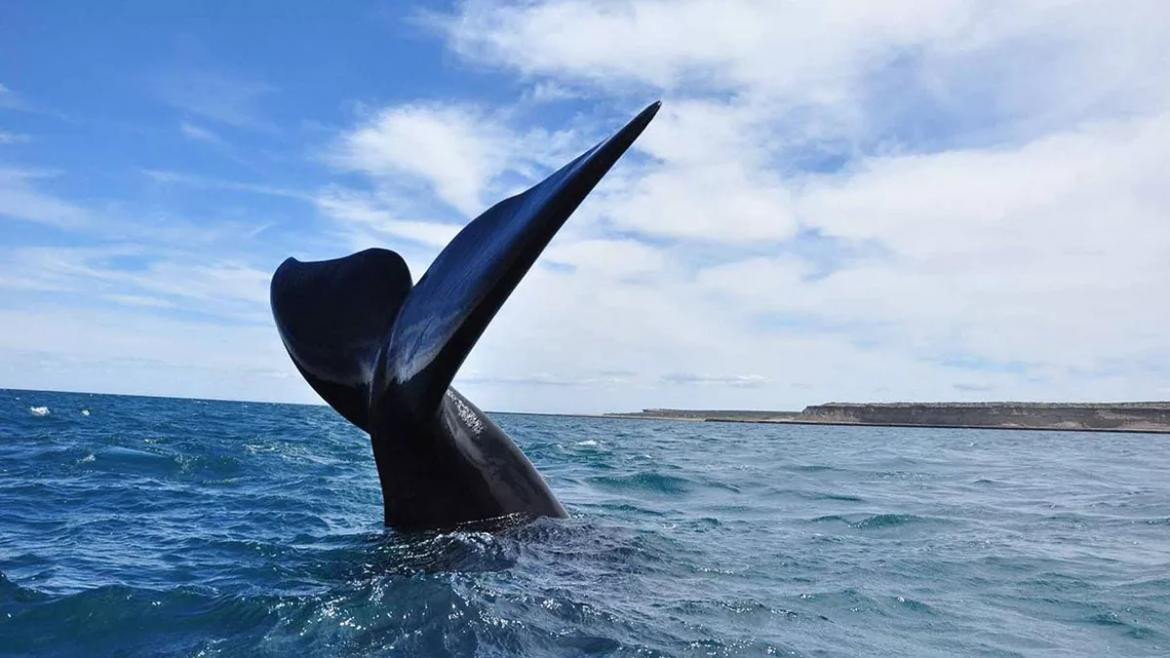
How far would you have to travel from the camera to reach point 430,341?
4.70m

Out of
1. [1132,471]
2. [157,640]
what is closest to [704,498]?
[157,640]

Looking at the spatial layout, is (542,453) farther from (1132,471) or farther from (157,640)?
(157,640)

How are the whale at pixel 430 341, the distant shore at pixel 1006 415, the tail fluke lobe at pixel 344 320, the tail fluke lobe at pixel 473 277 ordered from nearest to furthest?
the tail fluke lobe at pixel 473 277
the whale at pixel 430 341
the tail fluke lobe at pixel 344 320
the distant shore at pixel 1006 415

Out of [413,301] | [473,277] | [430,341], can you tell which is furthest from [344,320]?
[473,277]

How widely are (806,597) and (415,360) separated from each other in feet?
10.2

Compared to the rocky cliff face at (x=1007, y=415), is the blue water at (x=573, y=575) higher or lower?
lower

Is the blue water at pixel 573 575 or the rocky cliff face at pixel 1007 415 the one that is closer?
the blue water at pixel 573 575

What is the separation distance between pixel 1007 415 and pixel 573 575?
8707cm

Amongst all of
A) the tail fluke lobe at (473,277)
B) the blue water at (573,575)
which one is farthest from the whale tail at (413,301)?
the blue water at (573,575)

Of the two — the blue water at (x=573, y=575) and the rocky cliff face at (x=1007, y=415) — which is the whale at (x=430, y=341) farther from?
the rocky cliff face at (x=1007, y=415)

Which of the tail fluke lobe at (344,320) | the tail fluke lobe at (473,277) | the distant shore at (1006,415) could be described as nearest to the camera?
the tail fluke lobe at (473,277)

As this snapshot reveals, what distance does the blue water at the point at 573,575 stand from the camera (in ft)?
14.8

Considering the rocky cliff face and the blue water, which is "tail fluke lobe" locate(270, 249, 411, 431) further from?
the rocky cliff face

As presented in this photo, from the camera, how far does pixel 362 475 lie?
14.3 m
